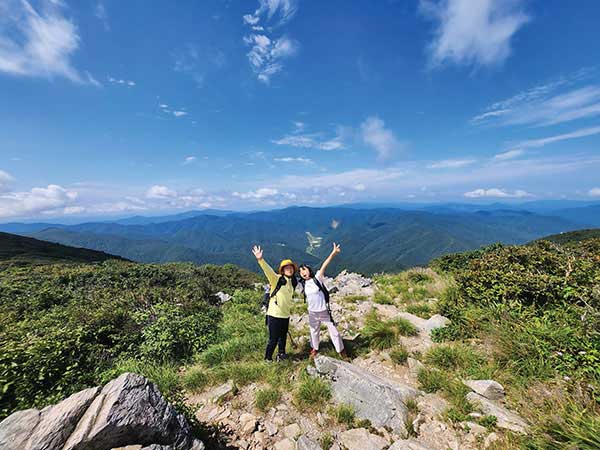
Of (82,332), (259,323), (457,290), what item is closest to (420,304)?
(457,290)

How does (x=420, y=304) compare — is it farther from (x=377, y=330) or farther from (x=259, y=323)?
(x=259, y=323)

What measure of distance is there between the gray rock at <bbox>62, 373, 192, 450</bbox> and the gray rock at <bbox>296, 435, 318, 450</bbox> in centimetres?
155

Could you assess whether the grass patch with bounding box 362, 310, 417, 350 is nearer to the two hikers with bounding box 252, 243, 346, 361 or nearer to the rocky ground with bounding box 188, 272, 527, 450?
the rocky ground with bounding box 188, 272, 527, 450

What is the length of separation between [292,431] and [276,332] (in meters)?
1.99

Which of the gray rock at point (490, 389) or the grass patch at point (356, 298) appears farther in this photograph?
the grass patch at point (356, 298)

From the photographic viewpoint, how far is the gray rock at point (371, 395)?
383 centimetres

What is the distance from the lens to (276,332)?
5.60m

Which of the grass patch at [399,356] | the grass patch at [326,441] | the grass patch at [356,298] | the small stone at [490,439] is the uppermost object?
the small stone at [490,439]

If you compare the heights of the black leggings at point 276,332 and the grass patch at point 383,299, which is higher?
the black leggings at point 276,332

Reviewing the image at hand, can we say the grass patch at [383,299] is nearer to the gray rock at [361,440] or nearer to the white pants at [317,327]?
the white pants at [317,327]

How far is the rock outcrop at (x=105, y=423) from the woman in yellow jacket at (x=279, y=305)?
2.60 m

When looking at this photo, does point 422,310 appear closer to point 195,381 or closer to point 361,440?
point 361,440

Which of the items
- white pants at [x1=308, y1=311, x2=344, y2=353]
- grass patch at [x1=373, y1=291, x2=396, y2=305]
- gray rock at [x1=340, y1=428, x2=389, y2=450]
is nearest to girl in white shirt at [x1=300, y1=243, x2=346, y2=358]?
white pants at [x1=308, y1=311, x2=344, y2=353]

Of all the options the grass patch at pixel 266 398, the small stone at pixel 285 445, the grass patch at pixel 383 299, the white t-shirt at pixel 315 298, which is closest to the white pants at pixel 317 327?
the white t-shirt at pixel 315 298
